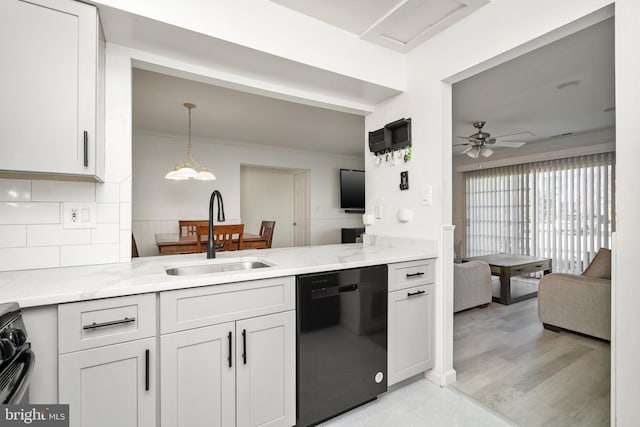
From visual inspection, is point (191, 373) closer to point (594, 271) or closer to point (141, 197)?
point (594, 271)

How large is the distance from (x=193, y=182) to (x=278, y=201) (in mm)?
2175

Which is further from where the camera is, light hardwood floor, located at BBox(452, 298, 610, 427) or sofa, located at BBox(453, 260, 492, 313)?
sofa, located at BBox(453, 260, 492, 313)

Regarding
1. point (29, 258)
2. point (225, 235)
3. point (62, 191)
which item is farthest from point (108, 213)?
point (225, 235)

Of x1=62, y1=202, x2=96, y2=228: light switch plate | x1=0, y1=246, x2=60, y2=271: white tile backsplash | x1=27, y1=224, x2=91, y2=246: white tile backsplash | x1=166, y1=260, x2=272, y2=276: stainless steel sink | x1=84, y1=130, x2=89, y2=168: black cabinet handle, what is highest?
x1=84, y1=130, x2=89, y2=168: black cabinet handle

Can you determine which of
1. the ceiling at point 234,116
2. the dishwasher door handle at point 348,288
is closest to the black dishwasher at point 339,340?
the dishwasher door handle at point 348,288

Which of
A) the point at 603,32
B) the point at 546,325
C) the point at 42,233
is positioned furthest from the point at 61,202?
the point at 546,325

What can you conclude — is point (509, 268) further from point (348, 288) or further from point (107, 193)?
point (107, 193)

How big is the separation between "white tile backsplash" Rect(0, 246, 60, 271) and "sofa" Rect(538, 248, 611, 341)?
3.89m

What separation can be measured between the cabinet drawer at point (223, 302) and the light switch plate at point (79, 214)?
2.48 ft

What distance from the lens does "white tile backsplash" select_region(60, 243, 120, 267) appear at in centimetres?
161

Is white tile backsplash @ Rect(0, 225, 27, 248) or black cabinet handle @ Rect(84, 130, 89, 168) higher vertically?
black cabinet handle @ Rect(84, 130, 89, 168)

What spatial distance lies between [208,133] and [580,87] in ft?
15.4

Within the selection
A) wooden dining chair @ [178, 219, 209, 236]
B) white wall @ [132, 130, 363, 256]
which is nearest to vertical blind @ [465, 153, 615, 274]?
white wall @ [132, 130, 363, 256]

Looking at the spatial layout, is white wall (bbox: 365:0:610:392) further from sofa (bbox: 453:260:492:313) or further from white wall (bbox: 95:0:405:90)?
sofa (bbox: 453:260:492:313)
